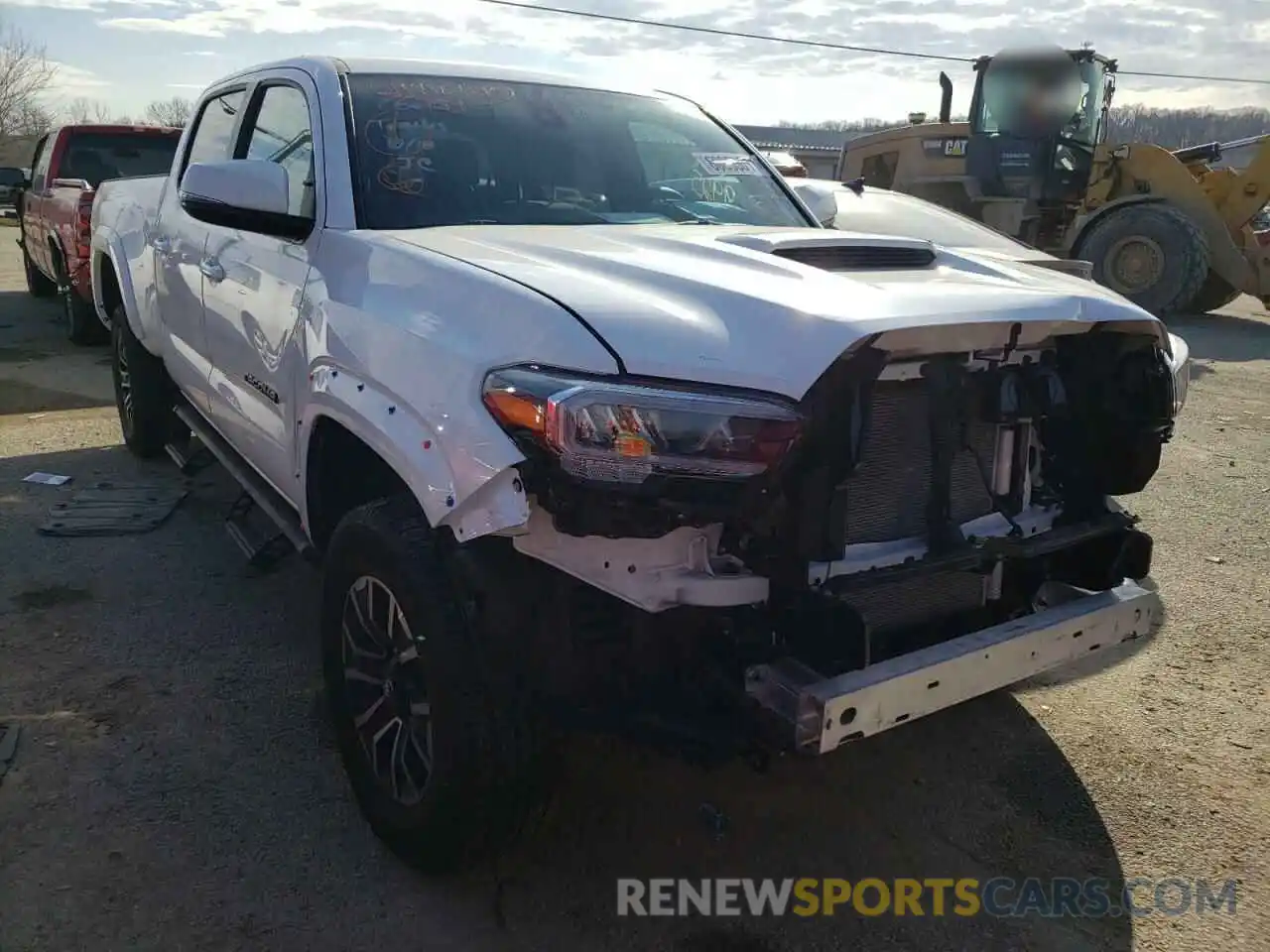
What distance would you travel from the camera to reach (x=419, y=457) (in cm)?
229

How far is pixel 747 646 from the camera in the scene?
7.23 ft

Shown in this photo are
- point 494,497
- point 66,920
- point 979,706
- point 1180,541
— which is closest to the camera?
point 494,497

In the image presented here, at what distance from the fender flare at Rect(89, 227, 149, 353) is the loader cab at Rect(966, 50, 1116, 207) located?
10.5 metres

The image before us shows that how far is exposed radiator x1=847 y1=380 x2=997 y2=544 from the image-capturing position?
242 centimetres

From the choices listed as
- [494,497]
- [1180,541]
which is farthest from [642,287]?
[1180,541]

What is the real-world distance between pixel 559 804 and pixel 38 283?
493 inches

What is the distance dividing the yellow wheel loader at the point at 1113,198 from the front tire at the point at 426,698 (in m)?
10.9

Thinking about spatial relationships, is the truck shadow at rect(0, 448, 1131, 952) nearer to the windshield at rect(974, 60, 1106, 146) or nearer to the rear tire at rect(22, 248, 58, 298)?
the rear tire at rect(22, 248, 58, 298)

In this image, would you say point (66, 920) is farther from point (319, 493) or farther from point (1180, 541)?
point (1180, 541)

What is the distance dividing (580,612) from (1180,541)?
394cm

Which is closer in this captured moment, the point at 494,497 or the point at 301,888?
the point at 494,497

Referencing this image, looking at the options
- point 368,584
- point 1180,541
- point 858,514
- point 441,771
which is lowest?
point 1180,541

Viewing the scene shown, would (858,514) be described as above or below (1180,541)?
above

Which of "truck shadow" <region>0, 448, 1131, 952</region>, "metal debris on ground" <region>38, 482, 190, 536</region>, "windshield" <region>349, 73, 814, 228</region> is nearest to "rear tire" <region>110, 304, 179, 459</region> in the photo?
"metal debris on ground" <region>38, 482, 190, 536</region>
